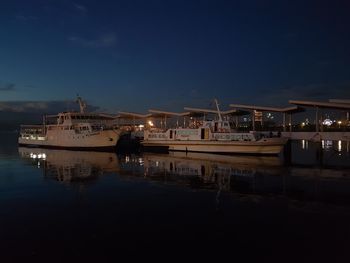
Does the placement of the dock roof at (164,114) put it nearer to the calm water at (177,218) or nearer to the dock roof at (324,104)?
the dock roof at (324,104)

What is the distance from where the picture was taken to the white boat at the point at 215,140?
4316 cm

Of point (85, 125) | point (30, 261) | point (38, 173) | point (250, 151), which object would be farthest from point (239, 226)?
point (85, 125)

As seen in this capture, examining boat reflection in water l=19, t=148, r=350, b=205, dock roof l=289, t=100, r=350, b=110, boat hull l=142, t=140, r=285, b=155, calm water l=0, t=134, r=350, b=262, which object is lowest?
calm water l=0, t=134, r=350, b=262

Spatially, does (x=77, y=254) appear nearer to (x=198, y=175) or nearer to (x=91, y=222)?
(x=91, y=222)

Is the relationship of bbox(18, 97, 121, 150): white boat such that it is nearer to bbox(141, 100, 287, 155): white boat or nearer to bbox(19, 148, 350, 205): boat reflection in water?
bbox(141, 100, 287, 155): white boat

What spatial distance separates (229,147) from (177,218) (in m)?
30.8

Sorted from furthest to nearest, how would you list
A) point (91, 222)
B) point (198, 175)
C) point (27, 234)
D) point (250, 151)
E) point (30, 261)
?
point (250, 151) < point (198, 175) < point (91, 222) < point (27, 234) < point (30, 261)

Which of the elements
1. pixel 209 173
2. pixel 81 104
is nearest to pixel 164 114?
pixel 81 104

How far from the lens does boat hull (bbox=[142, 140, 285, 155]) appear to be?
141 feet

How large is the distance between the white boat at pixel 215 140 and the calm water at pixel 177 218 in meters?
16.4

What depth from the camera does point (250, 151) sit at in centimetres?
4381

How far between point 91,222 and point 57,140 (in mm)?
48637

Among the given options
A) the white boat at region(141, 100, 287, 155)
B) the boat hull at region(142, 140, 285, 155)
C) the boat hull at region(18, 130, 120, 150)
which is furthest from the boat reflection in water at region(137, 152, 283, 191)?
the boat hull at region(18, 130, 120, 150)

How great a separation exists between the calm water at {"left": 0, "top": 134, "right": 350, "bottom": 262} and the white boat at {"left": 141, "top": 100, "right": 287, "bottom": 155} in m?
16.4
